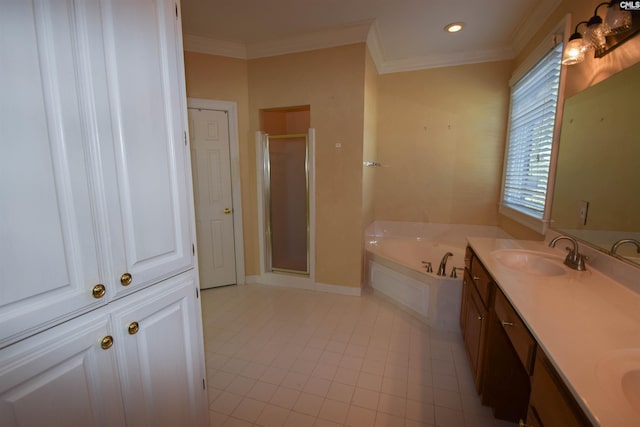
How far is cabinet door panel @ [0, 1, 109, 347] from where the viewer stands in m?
0.65

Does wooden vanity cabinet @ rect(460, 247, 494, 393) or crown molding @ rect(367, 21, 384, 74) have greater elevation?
crown molding @ rect(367, 21, 384, 74)

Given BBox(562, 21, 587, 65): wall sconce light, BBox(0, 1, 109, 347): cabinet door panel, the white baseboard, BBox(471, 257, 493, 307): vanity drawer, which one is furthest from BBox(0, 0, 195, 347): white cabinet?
the white baseboard

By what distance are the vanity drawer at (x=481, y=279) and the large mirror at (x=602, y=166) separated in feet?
1.85

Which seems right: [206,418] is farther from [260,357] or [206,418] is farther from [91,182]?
[91,182]

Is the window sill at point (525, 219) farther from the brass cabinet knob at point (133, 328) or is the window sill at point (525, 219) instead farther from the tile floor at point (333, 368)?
the brass cabinet knob at point (133, 328)

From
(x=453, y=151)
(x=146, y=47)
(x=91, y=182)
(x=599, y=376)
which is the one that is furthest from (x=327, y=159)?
(x=599, y=376)

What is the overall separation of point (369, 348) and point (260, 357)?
82 cm

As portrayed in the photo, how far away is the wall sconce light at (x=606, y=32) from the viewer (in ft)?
4.20

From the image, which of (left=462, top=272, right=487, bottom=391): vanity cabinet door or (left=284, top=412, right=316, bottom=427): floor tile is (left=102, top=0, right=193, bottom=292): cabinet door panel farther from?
(left=462, top=272, right=487, bottom=391): vanity cabinet door

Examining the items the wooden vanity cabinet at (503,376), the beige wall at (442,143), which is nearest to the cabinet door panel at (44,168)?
the wooden vanity cabinet at (503,376)

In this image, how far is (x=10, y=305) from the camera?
2.16 feet

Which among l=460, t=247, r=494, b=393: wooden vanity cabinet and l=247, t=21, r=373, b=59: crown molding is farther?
l=247, t=21, r=373, b=59: crown molding

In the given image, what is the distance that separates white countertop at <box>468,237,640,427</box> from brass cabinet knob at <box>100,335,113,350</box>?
4.15 ft

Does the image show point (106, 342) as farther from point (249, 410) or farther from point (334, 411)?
point (334, 411)
